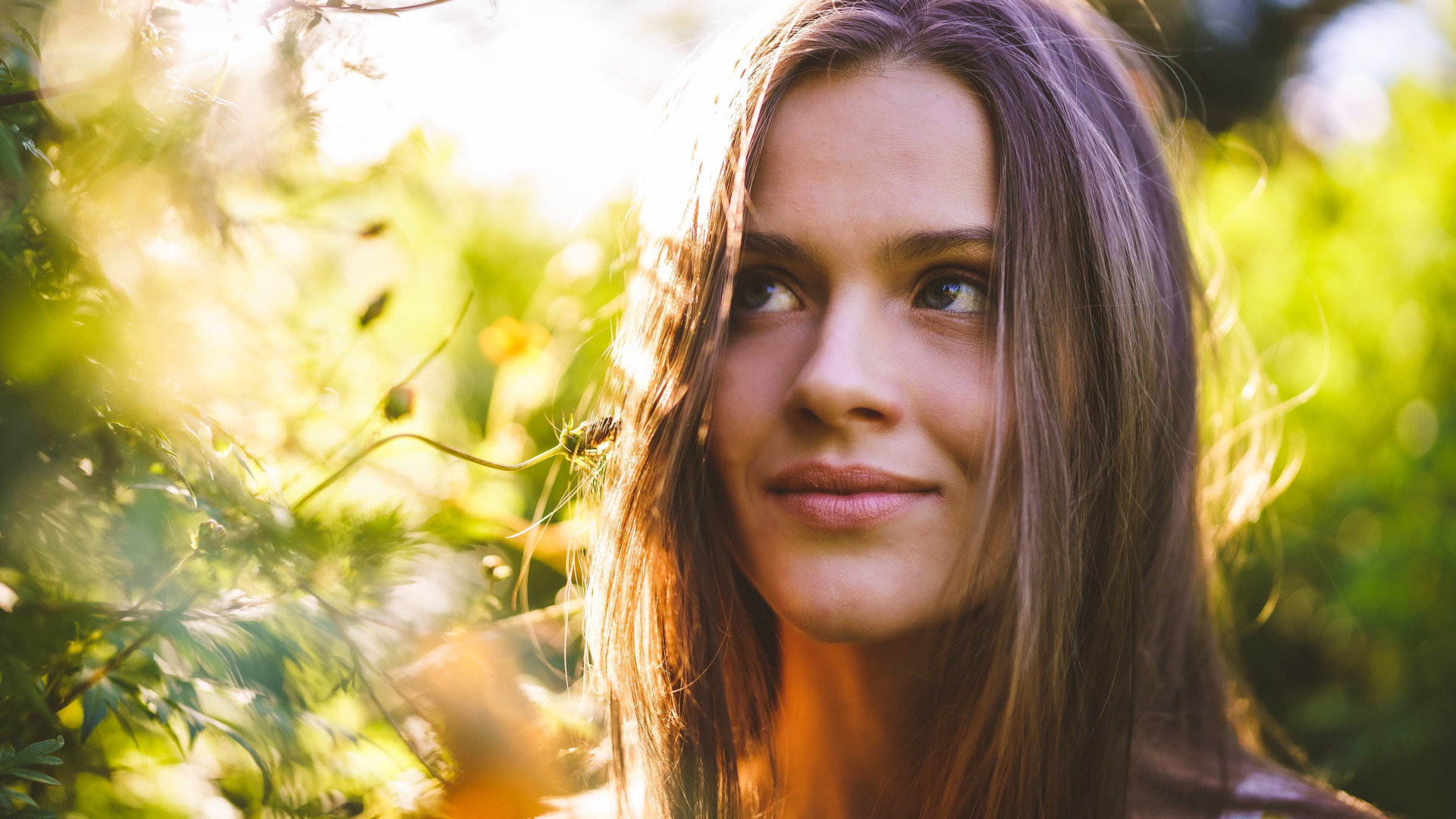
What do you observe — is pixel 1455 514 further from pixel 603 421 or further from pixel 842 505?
pixel 603 421

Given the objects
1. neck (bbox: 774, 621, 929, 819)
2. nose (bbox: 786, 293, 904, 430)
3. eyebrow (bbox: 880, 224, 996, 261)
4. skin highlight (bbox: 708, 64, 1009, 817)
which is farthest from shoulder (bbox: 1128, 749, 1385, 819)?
eyebrow (bbox: 880, 224, 996, 261)

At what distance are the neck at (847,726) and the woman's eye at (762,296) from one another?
0.54 meters

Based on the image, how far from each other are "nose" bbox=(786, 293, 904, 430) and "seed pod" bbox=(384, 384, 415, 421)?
18.0 inches

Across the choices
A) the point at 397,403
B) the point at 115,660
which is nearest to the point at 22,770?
the point at 115,660

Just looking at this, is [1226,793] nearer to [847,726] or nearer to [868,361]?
[847,726]

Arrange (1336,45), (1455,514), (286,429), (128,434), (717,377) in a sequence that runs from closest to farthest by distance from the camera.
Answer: (128,434)
(286,429)
(717,377)
(1455,514)
(1336,45)

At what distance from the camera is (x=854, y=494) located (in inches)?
43.1

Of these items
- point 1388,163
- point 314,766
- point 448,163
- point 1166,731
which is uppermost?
point 1388,163

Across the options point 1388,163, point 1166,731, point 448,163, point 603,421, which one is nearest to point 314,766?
point 603,421

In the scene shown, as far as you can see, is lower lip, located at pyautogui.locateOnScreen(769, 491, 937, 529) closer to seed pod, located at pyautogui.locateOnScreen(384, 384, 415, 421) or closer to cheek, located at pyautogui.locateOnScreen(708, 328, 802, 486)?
cheek, located at pyautogui.locateOnScreen(708, 328, 802, 486)

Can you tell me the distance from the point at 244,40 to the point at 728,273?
1.97ft

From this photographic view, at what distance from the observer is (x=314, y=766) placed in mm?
804

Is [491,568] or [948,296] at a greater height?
[948,296]

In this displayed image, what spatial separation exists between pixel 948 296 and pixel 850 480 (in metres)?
0.28
